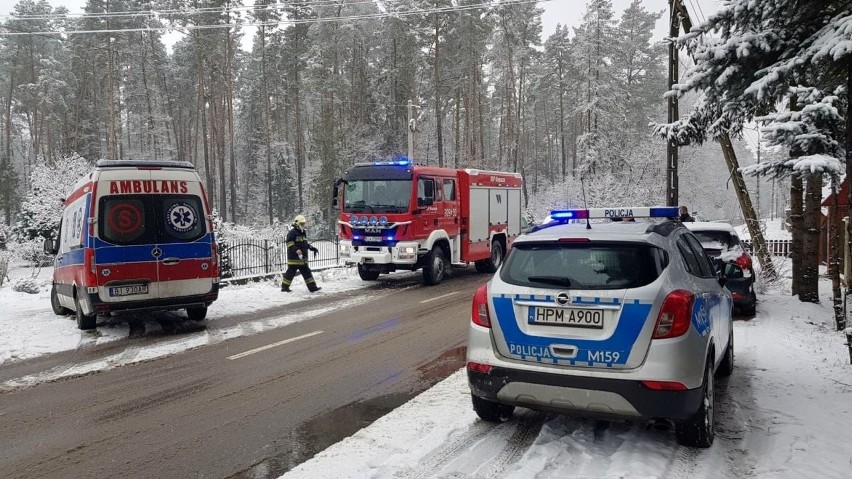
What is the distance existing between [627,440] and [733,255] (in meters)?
6.43

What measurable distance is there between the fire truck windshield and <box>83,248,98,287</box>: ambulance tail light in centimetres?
665

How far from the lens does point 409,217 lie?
13.8m

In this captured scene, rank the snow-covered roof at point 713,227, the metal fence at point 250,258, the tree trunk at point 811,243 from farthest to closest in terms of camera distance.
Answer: the metal fence at point 250,258 → the tree trunk at point 811,243 → the snow-covered roof at point 713,227

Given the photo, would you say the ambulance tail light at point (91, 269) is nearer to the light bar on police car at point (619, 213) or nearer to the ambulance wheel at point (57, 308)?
the ambulance wheel at point (57, 308)

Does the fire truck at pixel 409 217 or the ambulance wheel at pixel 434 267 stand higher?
the fire truck at pixel 409 217

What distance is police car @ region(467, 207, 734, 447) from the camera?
3.88 m

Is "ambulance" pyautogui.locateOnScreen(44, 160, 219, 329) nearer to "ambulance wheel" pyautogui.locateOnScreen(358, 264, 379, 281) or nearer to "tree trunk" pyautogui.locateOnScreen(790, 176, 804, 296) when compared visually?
"ambulance wheel" pyautogui.locateOnScreen(358, 264, 379, 281)

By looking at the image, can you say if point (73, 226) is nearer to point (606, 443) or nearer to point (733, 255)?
point (606, 443)

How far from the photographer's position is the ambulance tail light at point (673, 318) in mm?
3877

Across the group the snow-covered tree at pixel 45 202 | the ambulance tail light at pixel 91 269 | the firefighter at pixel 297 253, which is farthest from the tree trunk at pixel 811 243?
the snow-covered tree at pixel 45 202

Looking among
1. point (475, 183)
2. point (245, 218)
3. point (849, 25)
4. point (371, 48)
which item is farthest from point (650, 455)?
point (245, 218)

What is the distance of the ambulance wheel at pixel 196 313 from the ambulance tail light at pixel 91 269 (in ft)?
5.96

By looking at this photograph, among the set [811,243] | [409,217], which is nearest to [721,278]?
[811,243]

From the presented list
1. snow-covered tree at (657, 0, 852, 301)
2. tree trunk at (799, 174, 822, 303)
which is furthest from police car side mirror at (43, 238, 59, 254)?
tree trunk at (799, 174, 822, 303)
